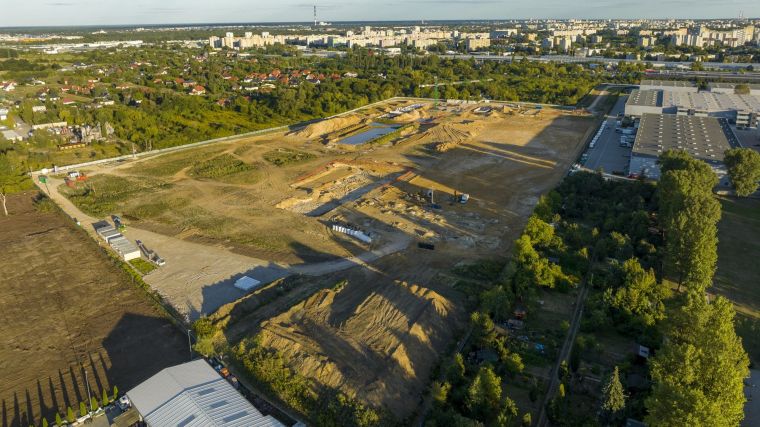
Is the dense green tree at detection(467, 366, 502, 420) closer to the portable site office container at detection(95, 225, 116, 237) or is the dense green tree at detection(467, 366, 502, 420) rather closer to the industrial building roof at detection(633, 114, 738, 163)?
the portable site office container at detection(95, 225, 116, 237)

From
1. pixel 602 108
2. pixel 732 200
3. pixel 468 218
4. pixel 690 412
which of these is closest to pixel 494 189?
pixel 468 218

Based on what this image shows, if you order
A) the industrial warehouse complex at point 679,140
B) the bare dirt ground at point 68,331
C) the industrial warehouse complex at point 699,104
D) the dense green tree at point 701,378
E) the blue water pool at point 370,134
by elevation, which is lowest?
the bare dirt ground at point 68,331

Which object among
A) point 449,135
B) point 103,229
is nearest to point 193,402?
point 103,229

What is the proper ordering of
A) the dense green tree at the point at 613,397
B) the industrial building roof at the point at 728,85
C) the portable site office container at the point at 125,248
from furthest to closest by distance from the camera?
the industrial building roof at the point at 728,85
the portable site office container at the point at 125,248
the dense green tree at the point at 613,397

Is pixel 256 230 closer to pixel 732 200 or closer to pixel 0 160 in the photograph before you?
pixel 0 160

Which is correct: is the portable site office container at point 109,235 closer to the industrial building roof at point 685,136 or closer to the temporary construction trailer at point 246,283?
the temporary construction trailer at point 246,283

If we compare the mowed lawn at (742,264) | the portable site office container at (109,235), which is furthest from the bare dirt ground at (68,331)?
the mowed lawn at (742,264)

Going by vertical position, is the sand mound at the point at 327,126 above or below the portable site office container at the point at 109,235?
above

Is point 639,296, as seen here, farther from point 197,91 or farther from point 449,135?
point 197,91
